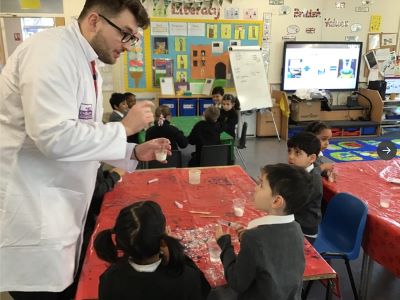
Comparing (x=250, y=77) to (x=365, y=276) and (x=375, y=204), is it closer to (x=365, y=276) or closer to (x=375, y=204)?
(x=375, y=204)

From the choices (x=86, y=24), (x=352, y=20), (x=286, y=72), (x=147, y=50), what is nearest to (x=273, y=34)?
(x=286, y=72)

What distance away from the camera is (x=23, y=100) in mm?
1178

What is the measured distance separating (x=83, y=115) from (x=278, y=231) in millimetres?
889

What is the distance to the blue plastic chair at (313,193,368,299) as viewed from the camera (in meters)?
2.19

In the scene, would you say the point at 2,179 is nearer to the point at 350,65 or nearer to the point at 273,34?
the point at 273,34

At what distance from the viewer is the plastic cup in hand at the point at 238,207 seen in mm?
2017

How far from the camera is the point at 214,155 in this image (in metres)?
3.85

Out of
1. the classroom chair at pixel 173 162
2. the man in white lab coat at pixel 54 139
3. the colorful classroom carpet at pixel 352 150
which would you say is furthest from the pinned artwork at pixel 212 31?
the man in white lab coat at pixel 54 139

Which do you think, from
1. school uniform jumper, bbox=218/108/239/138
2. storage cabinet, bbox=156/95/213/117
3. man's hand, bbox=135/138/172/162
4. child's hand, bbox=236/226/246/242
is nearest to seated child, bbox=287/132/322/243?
child's hand, bbox=236/226/246/242

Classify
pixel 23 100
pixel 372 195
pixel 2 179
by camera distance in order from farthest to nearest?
pixel 372 195 → pixel 2 179 → pixel 23 100

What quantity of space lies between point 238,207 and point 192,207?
272 millimetres

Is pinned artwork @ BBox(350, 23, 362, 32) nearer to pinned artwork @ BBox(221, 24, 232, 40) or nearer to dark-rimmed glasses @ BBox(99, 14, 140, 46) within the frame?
pinned artwork @ BBox(221, 24, 232, 40)

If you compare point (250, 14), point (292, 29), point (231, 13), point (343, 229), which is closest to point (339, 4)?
point (292, 29)

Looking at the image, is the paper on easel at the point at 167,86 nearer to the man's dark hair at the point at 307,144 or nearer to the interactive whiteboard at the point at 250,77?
the interactive whiteboard at the point at 250,77
